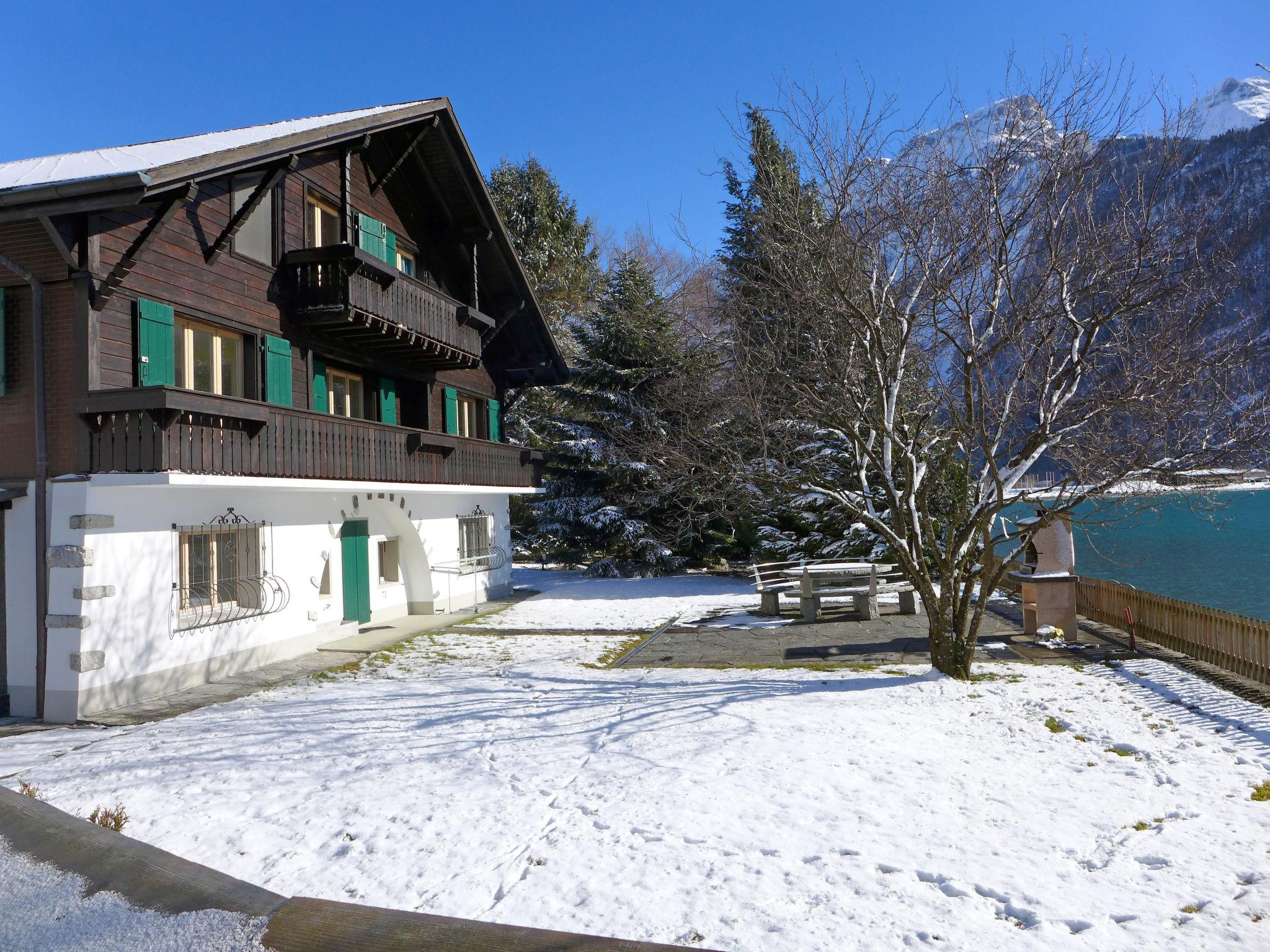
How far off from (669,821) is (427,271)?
15211 mm

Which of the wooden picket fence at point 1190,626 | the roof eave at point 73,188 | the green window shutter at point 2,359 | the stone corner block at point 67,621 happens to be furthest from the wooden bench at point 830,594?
the green window shutter at point 2,359

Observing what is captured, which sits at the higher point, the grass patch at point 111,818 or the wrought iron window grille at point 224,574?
the wrought iron window grille at point 224,574

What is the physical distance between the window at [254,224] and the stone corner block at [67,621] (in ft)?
18.5

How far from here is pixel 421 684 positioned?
10.2m

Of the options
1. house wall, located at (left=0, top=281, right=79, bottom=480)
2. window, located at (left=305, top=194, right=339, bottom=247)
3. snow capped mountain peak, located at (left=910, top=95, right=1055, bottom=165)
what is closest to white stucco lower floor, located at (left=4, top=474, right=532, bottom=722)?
house wall, located at (left=0, top=281, right=79, bottom=480)

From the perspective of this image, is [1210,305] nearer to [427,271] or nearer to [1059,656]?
[1059,656]

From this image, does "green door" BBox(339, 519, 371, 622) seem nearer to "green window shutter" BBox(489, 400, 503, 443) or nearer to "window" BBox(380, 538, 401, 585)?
"window" BBox(380, 538, 401, 585)

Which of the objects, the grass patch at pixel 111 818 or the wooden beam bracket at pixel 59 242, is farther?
the wooden beam bracket at pixel 59 242

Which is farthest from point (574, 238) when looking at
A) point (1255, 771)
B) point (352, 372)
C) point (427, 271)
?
point (1255, 771)

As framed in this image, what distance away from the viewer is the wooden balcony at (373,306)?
13.2 meters

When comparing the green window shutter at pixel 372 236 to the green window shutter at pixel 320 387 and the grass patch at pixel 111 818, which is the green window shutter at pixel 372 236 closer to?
the green window shutter at pixel 320 387

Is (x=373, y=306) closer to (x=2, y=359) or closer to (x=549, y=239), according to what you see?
(x=2, y=359)

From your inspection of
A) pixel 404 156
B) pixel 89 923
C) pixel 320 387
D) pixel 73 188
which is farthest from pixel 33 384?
pixel 89 923

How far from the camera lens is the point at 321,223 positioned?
14.7 meters
